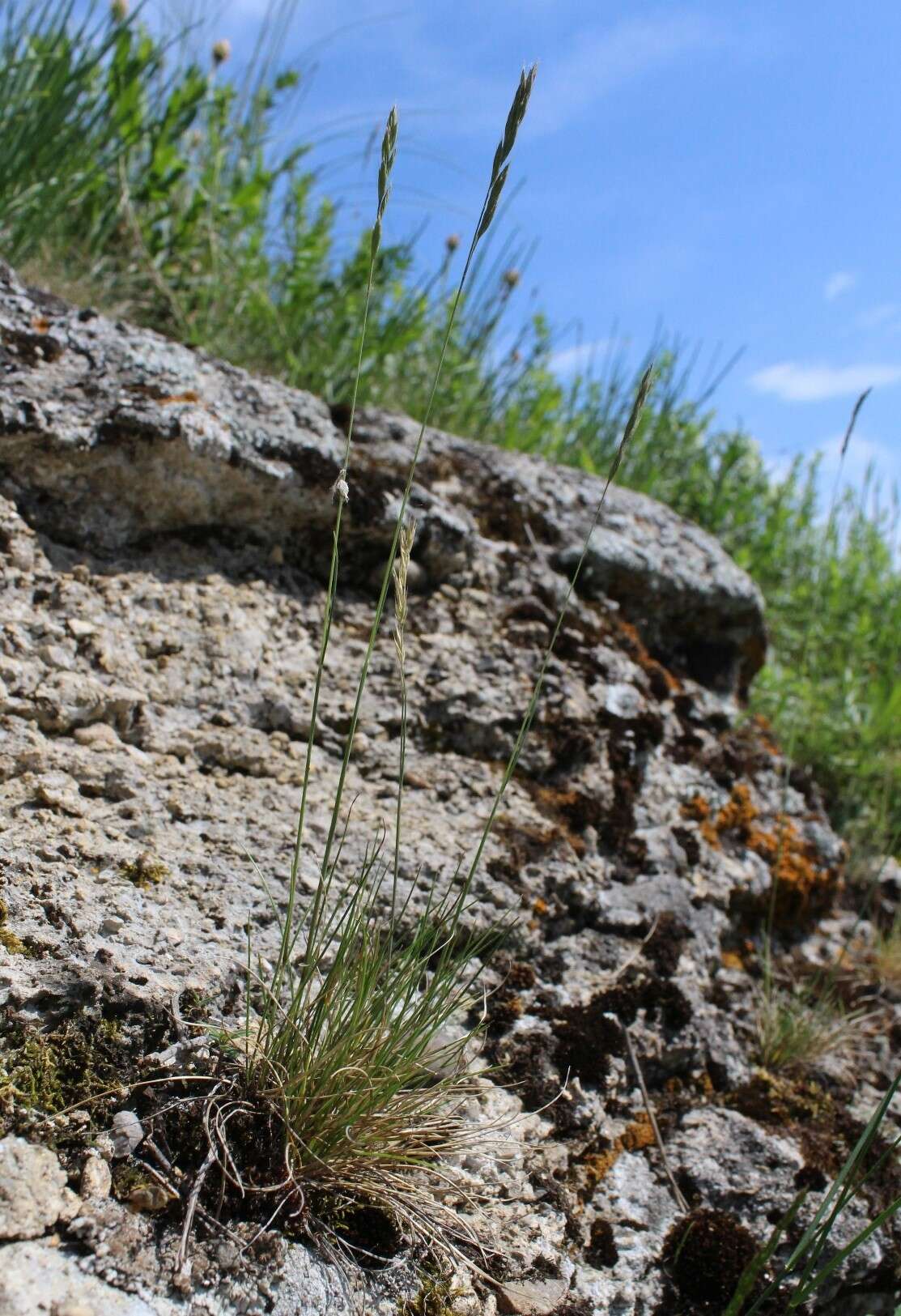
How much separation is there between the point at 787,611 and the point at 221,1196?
4.83 m

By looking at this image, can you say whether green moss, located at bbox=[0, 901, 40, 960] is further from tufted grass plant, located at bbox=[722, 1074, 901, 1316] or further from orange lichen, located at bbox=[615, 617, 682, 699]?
orange lichen, located at bbox=[615, 617, 682, 699]

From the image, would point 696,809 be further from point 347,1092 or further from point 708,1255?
point 347,1092

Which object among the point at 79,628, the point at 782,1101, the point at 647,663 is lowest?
the point at 782,1101

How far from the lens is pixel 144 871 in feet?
6.21

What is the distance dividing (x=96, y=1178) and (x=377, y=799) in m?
1.13

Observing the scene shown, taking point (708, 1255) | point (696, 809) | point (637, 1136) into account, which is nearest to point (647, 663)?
point (696, 809)

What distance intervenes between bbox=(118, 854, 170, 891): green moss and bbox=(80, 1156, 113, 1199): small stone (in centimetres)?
54

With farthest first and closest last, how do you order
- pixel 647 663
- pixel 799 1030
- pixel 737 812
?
pixel 647 663 → pixel 737 812 → pixel 799 1030

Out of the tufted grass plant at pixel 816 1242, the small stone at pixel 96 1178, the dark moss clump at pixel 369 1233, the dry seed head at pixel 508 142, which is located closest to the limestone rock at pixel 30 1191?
the small stone at pixel 96 1178

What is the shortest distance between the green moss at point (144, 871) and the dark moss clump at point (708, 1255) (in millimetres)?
1241

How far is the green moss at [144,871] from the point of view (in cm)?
188

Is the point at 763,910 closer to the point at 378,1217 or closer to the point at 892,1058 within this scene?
the point at 892,1058

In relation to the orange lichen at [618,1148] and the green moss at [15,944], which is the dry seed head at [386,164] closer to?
the green moss at [15,944]

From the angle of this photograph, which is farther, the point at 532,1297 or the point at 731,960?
the point at 731,960
